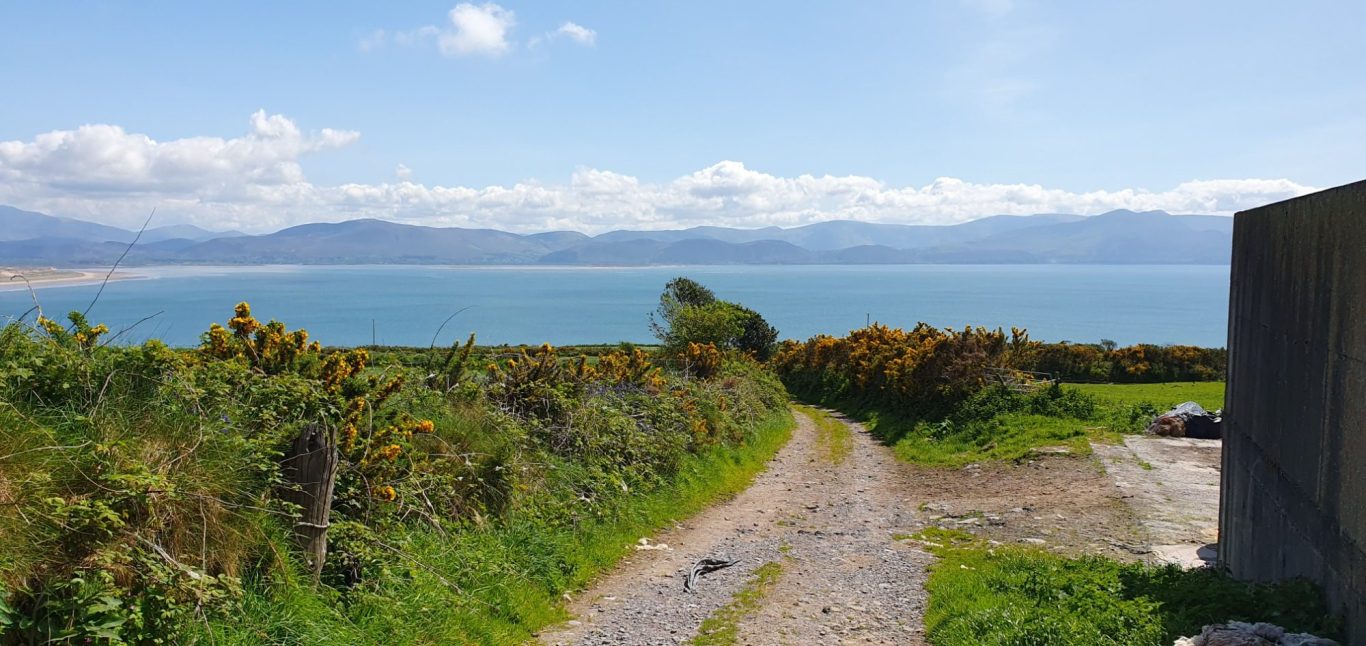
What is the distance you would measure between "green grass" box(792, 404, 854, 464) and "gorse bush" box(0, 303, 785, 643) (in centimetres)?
977

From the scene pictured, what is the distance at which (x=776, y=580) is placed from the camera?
976 cm

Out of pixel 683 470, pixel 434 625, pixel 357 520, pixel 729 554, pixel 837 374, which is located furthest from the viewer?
pixel 837 374

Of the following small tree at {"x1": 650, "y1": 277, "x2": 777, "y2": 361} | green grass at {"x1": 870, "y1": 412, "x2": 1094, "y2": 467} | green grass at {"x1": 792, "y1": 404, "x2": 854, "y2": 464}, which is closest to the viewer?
green grass at {"x1": 870, "y1": 412, "x2": 1094, "y2": 467}

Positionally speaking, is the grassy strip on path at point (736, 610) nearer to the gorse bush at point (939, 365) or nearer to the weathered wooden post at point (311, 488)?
the weathered wooden post at point (311, 488)

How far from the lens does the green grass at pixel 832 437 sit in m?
21.4

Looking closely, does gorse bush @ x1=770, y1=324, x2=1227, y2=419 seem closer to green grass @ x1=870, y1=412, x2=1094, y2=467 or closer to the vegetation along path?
green grass @ x1=870, y1=412, x2=1094, y2=467

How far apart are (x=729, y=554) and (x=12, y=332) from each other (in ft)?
25.8

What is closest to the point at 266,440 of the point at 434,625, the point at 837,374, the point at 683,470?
the point at 434,625

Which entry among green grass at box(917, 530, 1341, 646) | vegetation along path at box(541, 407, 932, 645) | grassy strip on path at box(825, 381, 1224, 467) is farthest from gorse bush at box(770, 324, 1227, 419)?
green grass at box(917, 530, 1341, 646)

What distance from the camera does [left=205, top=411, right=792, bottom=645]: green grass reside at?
571 cm

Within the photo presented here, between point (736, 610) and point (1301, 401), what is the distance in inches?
208

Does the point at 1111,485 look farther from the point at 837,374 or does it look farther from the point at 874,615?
the point at 837,374

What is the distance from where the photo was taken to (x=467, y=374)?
12648mm

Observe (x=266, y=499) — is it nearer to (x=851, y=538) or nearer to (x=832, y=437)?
(x=851, y=538)
